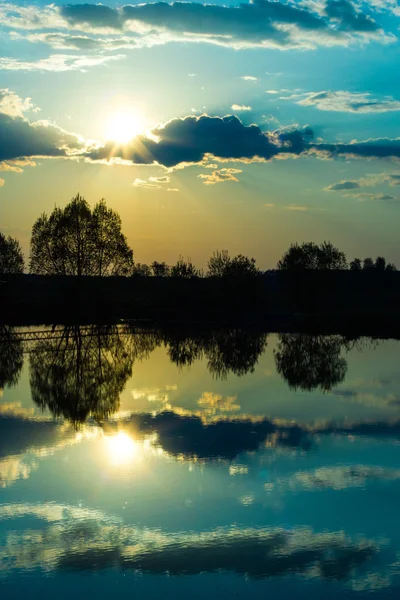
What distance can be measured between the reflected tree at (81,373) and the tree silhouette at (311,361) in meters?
7.02

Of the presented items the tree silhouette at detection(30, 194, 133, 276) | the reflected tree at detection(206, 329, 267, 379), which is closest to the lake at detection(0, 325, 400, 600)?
the reflected tree at detection(206, 329, 267, 379)

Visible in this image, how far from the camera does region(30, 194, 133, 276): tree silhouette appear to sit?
8069 cm

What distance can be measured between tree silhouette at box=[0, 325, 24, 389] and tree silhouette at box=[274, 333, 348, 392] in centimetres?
1080

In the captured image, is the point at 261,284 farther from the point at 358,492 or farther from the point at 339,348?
the point at 358,492

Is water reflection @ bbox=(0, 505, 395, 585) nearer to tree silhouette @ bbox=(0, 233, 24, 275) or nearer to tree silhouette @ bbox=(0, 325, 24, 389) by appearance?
tree silhouette @ bbox=(0, 325, 24, 389)

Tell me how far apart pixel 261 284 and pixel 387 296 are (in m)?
45.3

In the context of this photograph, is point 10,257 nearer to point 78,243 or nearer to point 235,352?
point 78,243

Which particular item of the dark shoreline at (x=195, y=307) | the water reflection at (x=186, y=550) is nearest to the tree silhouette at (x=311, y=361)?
the dark shoreline at (x=195, y=307)

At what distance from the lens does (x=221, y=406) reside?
21.7 metres

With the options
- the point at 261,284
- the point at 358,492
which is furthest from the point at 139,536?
the point at 261,284

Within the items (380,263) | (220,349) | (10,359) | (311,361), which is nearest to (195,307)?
(220,349)

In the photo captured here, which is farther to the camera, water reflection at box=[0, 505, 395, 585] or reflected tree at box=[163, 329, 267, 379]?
reflected tree at box=[163, 329, 267, 379]

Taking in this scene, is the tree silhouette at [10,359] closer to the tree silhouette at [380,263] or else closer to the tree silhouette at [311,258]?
the tree silhouette at [311,258]

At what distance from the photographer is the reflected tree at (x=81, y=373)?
21058 millimetres
